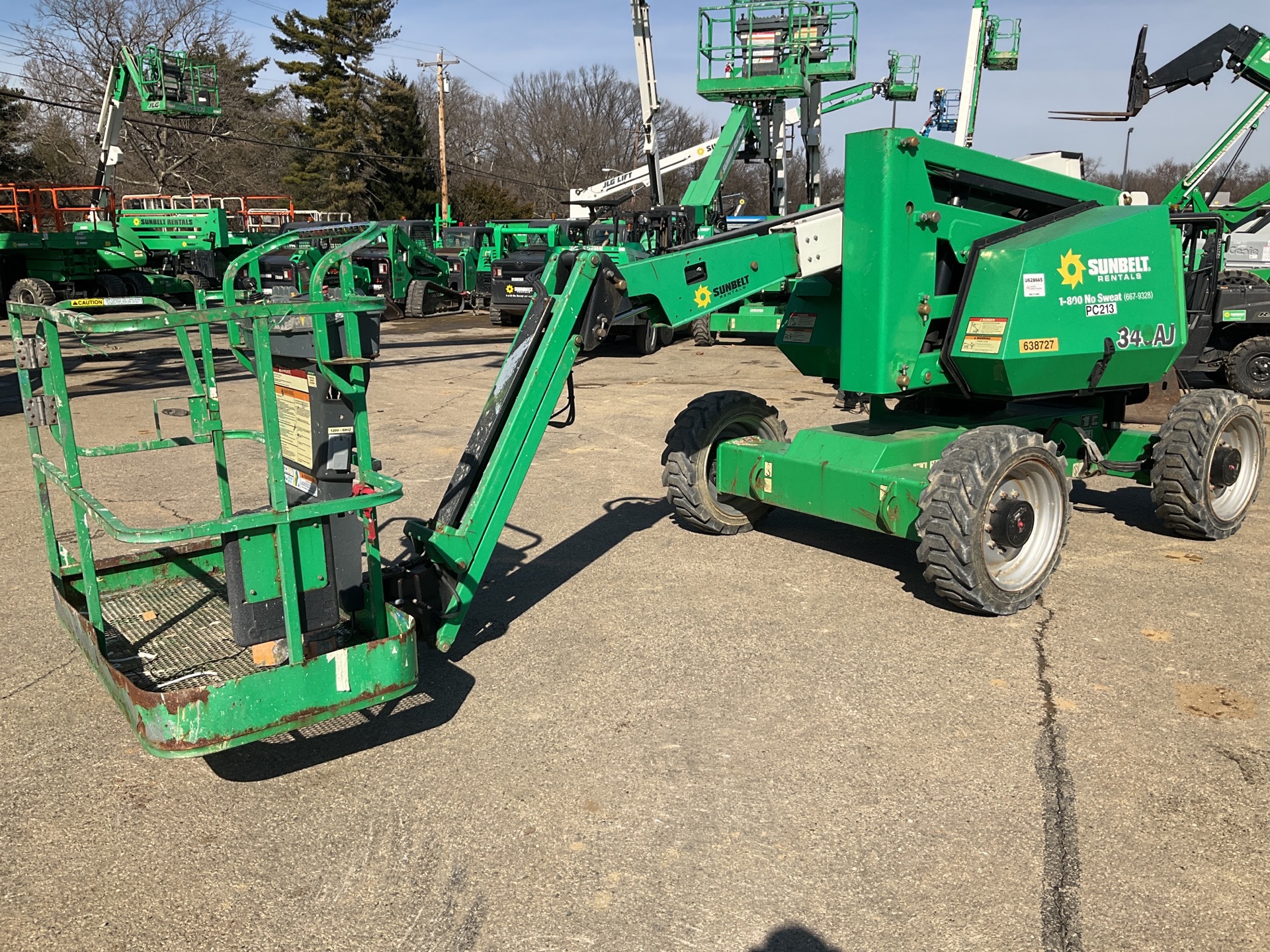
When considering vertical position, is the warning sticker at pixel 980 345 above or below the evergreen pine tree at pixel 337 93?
below

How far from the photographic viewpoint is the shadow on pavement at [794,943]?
2928 millimetres

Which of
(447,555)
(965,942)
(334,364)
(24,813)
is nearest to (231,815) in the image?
(24,813)

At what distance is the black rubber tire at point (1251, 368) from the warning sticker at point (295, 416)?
12.0 meters

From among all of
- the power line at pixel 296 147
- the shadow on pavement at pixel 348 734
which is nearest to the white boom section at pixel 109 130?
the power line at pixel 296 147

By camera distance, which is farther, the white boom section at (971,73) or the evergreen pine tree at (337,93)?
the evergreen pine tree at (337,93)

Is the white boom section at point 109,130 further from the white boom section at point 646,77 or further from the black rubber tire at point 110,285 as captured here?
the white boom section at point 646,77

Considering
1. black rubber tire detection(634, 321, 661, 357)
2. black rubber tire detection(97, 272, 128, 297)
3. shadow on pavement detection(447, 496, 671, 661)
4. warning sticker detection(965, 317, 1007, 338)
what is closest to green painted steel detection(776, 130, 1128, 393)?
warning sticker detection(965, 317, 1007, 338)

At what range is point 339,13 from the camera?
163ft

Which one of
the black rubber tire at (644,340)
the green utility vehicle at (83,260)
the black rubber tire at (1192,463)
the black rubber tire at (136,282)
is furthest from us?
the black rubber tire at (136,282)

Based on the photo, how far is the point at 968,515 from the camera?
506cm

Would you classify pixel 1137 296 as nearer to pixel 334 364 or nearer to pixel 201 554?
pixel 334 364

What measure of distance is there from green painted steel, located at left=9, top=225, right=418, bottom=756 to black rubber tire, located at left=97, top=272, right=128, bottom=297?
20684mm

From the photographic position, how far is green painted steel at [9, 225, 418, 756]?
344 centimetres

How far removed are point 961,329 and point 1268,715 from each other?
7.89 feet
